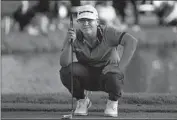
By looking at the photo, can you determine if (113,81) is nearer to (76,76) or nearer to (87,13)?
(76,76)

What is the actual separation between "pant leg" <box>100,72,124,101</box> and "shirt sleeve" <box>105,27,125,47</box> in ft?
0.91

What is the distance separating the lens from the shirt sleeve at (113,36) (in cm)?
690

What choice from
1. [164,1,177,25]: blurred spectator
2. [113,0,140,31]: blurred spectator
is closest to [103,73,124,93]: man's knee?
[113,0,140,31]: blurred spectator

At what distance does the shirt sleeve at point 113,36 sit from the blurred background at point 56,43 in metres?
3.85

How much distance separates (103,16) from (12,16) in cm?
294

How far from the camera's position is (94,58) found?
700cm

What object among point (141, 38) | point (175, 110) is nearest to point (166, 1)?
point (141, 38)

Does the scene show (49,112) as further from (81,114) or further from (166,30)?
(166,30)

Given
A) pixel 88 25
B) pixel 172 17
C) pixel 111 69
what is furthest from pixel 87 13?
pixel 172 17

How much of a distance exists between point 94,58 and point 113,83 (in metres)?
0.29

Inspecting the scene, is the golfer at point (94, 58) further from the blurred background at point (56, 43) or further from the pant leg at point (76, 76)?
the blurred background at point (56, 43)

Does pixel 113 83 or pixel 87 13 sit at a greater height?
pixel 87 13

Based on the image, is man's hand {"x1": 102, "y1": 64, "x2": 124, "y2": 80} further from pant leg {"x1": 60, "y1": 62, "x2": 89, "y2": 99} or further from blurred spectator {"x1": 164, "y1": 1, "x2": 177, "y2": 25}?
blurred spectator {"x1": 164, "y1": 1, "x2": 177, "y2": 25}

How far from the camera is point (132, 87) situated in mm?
11352
